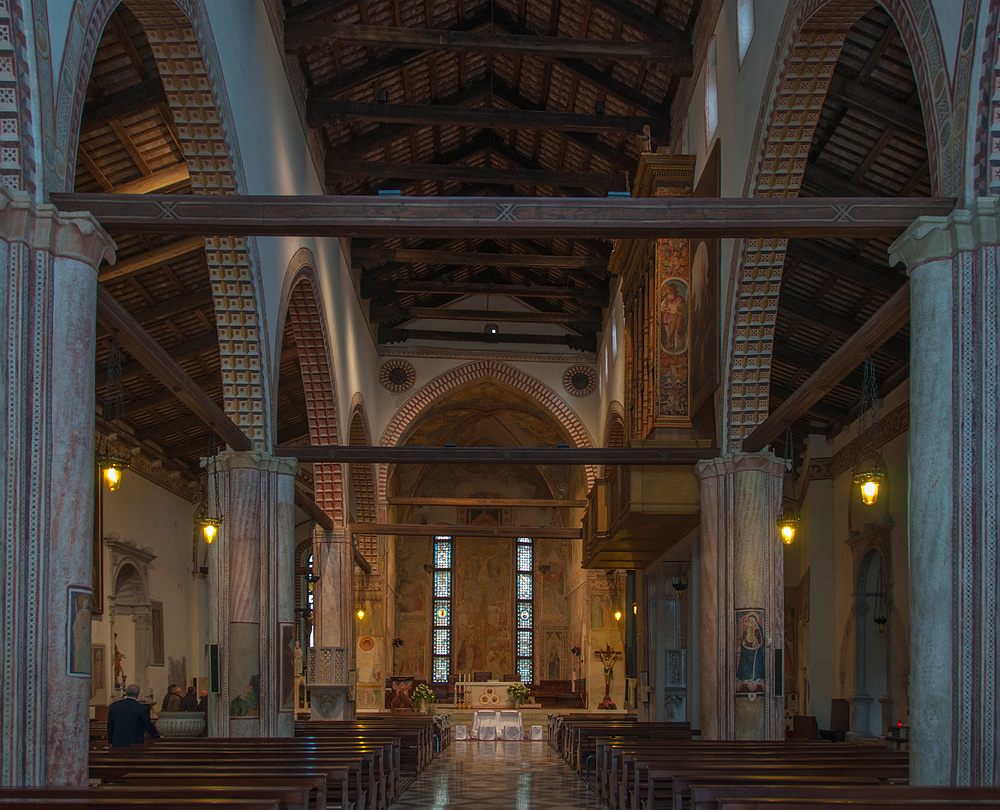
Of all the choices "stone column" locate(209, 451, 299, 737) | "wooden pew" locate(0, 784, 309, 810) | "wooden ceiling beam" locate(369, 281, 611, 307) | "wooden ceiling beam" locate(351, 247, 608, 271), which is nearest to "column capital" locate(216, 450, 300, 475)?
"stone column" locate(209, 451, 299, 737)

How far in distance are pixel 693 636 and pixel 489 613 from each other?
2125 centimetres

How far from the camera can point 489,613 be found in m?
39.3

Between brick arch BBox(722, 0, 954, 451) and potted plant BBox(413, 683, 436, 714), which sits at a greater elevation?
brick arch BBox(722, 0, 954, 451)

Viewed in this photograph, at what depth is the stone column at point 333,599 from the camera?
23.6m

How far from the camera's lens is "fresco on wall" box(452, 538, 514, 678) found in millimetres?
38875

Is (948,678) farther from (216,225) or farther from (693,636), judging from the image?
(693,636)

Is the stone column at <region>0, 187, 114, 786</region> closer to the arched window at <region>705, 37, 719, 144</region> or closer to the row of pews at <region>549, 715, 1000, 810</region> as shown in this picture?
the row of pews at <region>549, 715, 1000, 810</region>

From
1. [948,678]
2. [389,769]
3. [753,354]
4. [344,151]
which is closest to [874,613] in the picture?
[753,354]

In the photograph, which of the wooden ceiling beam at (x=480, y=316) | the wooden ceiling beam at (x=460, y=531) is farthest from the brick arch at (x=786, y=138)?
the wooden ceiling beam at (x=480, y=316)

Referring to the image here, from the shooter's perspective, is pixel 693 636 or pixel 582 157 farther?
pixel 582 157

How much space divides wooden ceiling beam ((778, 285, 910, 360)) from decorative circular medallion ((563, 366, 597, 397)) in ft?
39.1

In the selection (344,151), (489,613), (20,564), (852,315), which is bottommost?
(489,613)

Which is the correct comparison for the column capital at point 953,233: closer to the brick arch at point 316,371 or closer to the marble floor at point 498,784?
the marble floor at point 498,784

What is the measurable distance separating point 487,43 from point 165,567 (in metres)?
14.3
